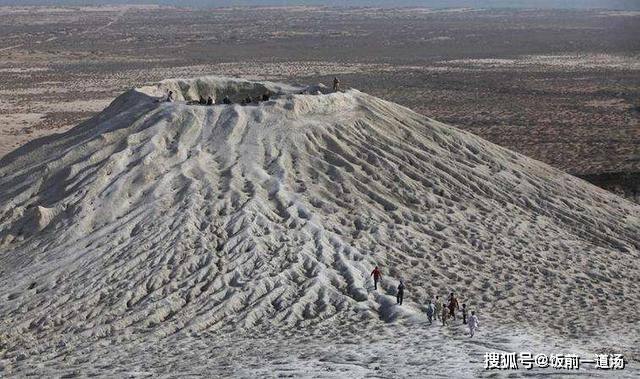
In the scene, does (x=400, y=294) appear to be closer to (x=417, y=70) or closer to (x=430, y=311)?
(x=430, y=311)

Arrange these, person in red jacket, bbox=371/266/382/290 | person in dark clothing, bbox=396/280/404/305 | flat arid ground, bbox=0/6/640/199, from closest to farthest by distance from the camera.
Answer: person in dark clothing, bbox=396/280/404/305, person in red jacket, bbox=371/266/382/290, flat arid ground, bbox=0/6/640/199

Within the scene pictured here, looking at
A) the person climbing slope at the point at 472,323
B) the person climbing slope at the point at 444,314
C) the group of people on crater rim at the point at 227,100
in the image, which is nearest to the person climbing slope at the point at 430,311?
the person climbing slope at the point at 444,314

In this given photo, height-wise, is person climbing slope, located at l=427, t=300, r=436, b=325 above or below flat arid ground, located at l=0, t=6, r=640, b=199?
above

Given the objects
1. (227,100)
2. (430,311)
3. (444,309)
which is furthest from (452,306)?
(227,100)

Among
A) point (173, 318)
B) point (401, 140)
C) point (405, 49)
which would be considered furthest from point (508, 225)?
point (405, 49)

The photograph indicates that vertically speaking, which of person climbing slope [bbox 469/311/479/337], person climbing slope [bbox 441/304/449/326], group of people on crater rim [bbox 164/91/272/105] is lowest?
person climbing slope [bbox 441/304/449/326]

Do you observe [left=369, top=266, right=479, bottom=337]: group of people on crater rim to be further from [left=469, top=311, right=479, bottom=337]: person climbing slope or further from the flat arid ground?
the flat arid ground

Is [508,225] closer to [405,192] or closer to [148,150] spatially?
[405,192]

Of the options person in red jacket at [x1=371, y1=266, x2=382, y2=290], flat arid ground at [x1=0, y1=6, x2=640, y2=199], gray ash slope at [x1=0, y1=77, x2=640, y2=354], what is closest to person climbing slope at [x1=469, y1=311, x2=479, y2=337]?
gray ash slope at [x1=0, y1=77, x2=640, y2=354]
